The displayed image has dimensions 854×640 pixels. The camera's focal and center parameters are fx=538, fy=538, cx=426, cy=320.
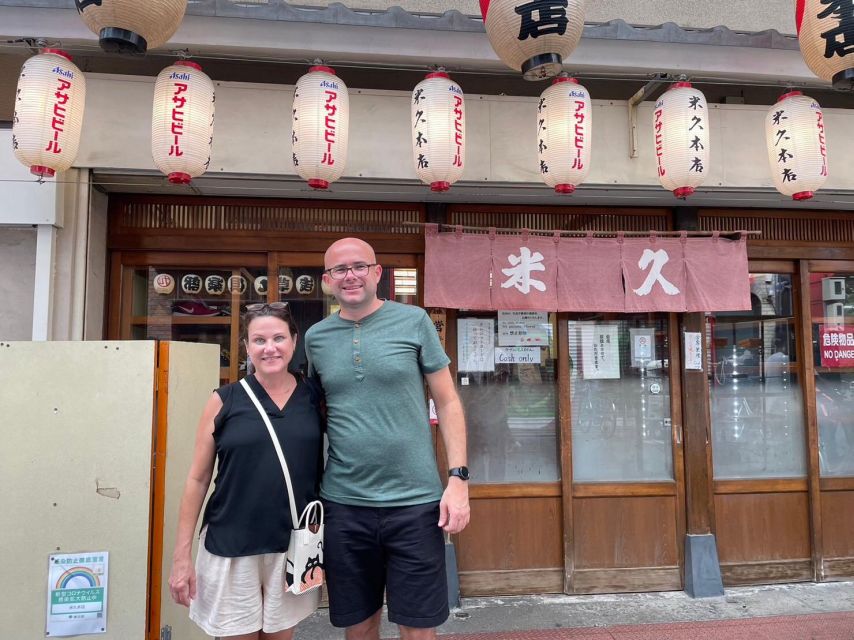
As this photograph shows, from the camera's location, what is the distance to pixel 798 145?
4520 mm

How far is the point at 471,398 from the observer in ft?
18.1

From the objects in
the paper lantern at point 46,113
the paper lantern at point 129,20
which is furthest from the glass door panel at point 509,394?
the paper lantern at point 46,113

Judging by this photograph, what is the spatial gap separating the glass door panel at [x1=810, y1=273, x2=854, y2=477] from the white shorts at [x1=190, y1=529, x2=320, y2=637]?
5951mm

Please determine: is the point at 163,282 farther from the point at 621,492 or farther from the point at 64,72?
the point at 621,492

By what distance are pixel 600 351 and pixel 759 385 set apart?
184 cm

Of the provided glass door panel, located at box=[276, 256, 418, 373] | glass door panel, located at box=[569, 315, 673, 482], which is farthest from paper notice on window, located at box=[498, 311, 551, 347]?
glass door panel, located at box=[276, 256, 418, 373]

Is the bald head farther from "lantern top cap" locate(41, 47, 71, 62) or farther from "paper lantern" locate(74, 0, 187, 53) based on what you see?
"lantern top cap" locate(41, 47, 71, 62)

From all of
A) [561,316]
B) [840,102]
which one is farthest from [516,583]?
[840,102]

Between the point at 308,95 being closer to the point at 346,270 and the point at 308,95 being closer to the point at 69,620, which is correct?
the point at 346,270

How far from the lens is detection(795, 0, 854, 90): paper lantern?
153 inches

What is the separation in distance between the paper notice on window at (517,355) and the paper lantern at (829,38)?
3.24 meters

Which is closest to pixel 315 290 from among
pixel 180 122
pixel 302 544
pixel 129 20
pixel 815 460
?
pixel 180 122

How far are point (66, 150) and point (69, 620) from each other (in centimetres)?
315

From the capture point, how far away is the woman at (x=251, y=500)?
94.8 inches
